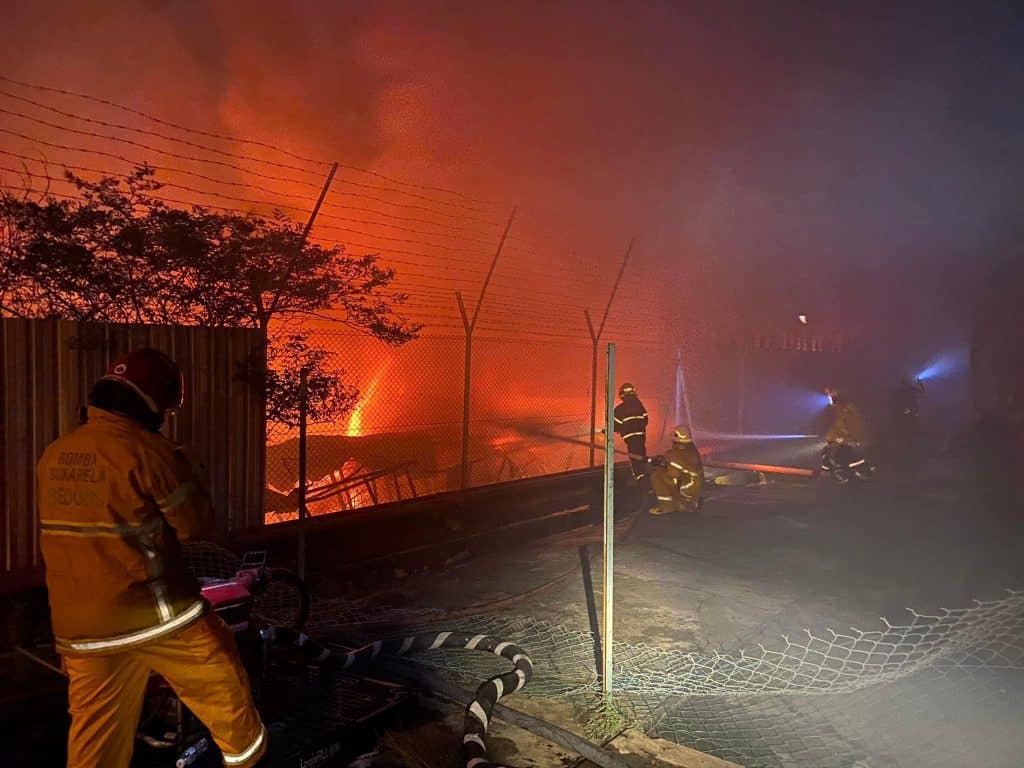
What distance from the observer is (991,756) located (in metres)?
3.17

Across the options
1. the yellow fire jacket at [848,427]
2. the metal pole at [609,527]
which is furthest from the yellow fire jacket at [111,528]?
the yellow fire jacket at [848,427]

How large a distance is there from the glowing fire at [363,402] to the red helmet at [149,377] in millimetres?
7046

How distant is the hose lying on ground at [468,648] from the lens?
10.3ft

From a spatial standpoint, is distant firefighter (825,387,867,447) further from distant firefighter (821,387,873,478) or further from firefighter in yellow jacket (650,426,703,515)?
firefighter in yellow jacket (650,426,703,515)

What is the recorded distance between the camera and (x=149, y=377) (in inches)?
95.7

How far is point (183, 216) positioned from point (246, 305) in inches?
32.9

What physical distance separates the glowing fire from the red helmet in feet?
23.1

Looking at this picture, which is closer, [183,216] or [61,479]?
[61,479]

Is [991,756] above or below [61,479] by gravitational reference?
below

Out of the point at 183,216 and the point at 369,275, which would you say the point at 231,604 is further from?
the point at 369,275

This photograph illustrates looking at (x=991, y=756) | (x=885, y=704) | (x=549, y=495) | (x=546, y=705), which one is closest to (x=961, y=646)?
(x=885, y=704)

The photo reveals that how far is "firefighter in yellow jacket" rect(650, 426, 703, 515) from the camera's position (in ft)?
27.5

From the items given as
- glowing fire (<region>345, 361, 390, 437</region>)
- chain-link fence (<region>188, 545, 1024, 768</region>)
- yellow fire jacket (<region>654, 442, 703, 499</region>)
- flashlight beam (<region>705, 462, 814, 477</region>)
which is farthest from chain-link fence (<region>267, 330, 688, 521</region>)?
chain-link fence (<region>188, 545, 1024, 768</region>)

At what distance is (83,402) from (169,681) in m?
2.66
